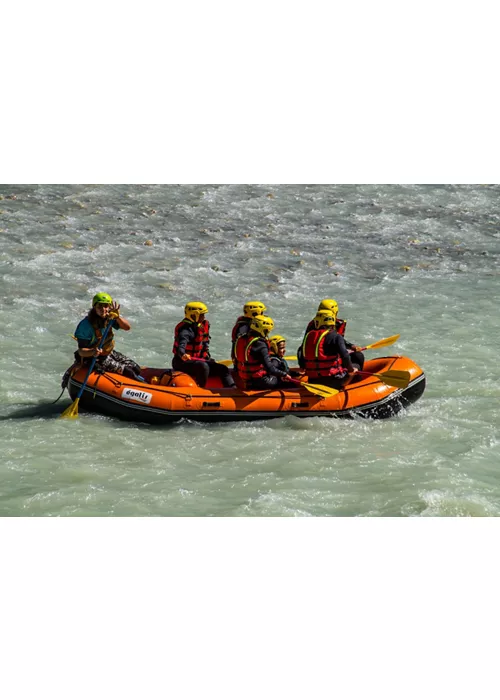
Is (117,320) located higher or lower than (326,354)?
higher

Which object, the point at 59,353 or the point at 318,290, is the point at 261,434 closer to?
the point at 59,353

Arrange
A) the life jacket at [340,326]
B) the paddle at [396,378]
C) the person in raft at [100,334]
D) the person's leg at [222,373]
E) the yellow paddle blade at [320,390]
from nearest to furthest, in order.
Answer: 1. the yellow paddle blade at [320,390]
2. the person in raft at [100,334]
3. the paddle at [396,378]
4. the person's leg at [222,373]
5. the life jacket at [340,326]

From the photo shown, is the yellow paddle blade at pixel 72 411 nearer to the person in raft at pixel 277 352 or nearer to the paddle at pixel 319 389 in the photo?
the person in raft at pixel 277 352

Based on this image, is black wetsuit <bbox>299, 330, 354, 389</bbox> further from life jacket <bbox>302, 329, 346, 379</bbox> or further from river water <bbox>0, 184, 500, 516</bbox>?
river water <bbox>0, 184, 500, 516</bbox>

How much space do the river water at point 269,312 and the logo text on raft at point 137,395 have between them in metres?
0.32

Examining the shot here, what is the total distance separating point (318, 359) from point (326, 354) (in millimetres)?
95

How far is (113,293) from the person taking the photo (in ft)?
48.7

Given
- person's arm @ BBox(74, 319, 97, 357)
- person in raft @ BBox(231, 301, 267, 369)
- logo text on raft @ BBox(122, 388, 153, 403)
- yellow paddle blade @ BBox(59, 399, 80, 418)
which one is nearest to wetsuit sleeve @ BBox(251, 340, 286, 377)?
person in raft @ BBox(231, 301, 267, 369)

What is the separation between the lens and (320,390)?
29.7ft

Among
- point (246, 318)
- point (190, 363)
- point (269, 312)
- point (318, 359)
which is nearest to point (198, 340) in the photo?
point (190, 363)

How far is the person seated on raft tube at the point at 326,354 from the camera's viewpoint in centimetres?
915

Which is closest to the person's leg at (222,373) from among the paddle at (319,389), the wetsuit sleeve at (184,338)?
the wetsuit sleeve at (184,338)

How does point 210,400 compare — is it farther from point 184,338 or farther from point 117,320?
point 117,320

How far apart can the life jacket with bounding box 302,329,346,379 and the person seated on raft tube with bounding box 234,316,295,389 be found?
270 millimetres
